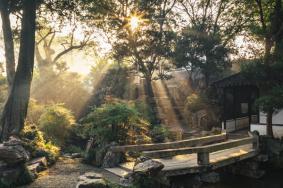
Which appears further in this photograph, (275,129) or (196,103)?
(196,103)

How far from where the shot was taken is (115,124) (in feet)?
44.9

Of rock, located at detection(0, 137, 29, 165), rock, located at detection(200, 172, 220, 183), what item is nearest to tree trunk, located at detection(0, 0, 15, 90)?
rock, located at detection(0, 137, 29, 165)

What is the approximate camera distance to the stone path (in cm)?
1013

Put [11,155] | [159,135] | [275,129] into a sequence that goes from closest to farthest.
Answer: [11,155]
[159,135]
[275,129]

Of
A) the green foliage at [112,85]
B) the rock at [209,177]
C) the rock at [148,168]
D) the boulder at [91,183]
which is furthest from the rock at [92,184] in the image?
the green foliage at [112,85]

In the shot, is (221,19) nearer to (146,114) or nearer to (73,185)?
(146,114)

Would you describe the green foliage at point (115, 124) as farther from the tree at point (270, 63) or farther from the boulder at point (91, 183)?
the tree at point (270, 63)

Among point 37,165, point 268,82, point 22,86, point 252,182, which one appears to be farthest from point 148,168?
point 268,82

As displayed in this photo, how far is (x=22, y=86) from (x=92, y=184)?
9183mm

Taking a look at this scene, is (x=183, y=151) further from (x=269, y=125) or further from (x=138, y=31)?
(x=138, y=31)

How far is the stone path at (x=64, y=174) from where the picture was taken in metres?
10.1

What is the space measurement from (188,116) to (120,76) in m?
8.08

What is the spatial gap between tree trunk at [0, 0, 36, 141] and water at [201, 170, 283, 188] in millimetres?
9512

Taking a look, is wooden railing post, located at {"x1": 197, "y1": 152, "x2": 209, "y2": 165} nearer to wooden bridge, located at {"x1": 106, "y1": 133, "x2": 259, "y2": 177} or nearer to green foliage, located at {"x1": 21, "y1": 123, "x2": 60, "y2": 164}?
wooden bridge, located at {"x1": 106, "y1": 133, "x2": 259, "y2": 177}
